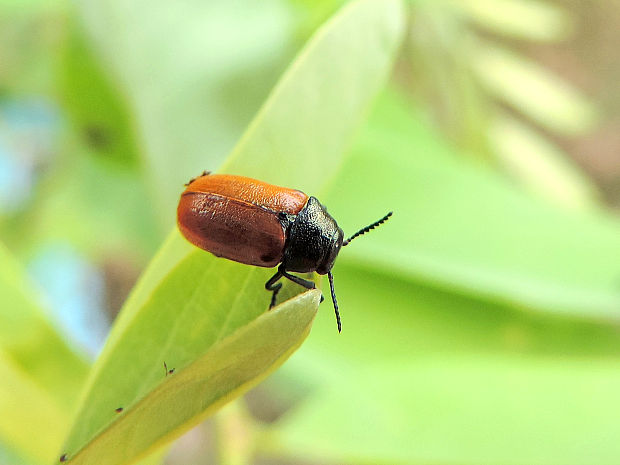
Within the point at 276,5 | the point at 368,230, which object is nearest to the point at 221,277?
the point at 368,230

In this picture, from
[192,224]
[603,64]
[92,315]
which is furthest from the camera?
[603,64]

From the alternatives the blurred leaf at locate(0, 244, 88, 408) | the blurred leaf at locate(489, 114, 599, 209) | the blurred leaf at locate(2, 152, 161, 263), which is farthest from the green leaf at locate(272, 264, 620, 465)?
the blurred leaf at locate(489, 114, 599, 209)

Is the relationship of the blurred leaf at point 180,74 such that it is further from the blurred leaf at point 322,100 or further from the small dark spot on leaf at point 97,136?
the blurred leaf at point 322,100

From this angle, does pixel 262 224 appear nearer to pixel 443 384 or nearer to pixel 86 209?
pixel 443 384

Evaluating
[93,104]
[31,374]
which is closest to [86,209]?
[93,104]

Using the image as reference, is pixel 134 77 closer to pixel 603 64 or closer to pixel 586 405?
pixel 586 405
